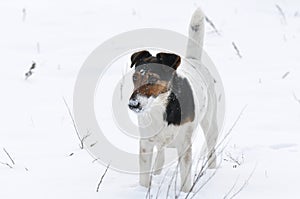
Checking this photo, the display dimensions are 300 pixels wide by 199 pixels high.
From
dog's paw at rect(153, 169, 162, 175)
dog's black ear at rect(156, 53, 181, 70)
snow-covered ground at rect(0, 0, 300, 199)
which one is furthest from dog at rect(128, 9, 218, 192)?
snow-covered ground at rect(0, 0, 300, 199)

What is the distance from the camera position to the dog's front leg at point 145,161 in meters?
4.02

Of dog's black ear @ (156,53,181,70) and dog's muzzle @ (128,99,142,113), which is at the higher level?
dog's black ear @ (156,53,181,70)

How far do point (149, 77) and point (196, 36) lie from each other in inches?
47.0

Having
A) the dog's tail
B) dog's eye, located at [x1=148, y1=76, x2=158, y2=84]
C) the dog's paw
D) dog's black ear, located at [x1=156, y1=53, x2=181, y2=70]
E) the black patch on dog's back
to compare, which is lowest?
the dog's paw

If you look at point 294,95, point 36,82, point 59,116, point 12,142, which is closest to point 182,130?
point 12,142

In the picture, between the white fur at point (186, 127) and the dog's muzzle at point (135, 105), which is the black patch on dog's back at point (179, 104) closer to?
the white fur at point (186, 127)

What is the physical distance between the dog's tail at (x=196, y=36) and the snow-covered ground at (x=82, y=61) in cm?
88

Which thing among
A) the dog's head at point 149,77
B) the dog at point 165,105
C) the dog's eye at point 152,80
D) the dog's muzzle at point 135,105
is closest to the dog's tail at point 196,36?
the dog at point 165,105

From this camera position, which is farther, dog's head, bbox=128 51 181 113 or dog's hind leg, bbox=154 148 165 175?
dog's hind leg, bbox=154 148 165 175

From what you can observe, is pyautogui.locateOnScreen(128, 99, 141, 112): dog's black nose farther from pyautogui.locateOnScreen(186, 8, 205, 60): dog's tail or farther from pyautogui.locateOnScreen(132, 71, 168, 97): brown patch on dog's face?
pyautogui.locateOnScreen(186, 8, 205, 60): dog's tail

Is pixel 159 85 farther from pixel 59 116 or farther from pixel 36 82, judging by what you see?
pixel 36 82

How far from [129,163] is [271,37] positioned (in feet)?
16.5

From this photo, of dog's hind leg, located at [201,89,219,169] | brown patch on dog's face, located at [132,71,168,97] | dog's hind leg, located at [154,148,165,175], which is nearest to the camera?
brown patch on dog's face, located at [132,71,168,97]

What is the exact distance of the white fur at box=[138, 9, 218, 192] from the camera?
152 inches
